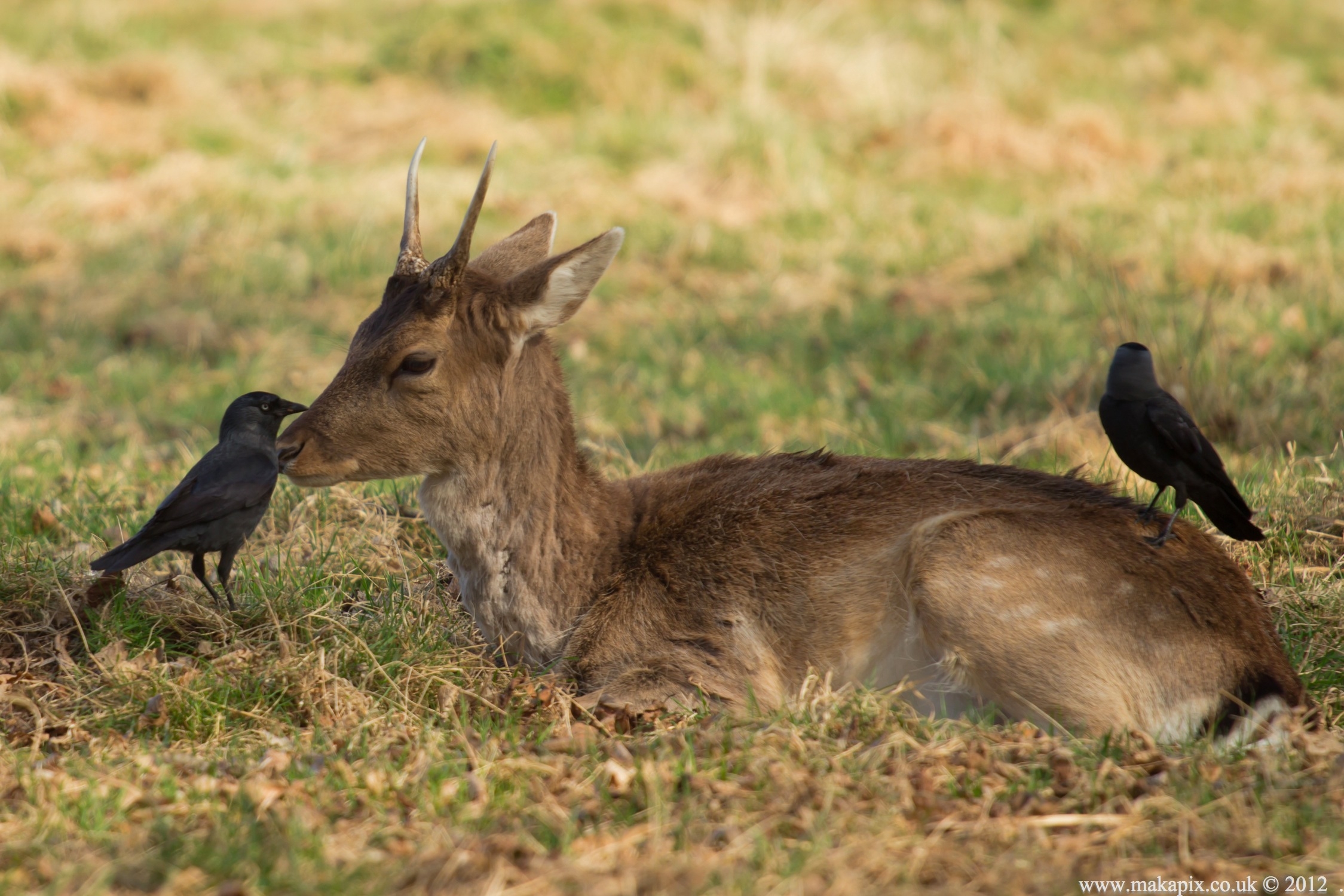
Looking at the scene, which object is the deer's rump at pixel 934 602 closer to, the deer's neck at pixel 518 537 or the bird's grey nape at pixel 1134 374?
the deer's neck at pixel 518 537

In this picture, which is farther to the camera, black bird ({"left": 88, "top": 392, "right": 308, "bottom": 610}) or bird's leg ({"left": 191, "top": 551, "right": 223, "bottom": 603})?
bird's leg ({"left": 191, "top": 551, "right": 223, "bottom": 603})

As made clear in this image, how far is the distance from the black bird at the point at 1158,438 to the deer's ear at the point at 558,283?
1.60 meters

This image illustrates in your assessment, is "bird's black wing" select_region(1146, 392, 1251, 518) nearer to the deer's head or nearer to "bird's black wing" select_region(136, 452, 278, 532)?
the deer's head

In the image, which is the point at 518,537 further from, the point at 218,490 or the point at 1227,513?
the point at 1227,513

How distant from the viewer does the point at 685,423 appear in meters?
7.49

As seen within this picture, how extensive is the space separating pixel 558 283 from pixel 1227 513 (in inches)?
86.6

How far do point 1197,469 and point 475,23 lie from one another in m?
13.1

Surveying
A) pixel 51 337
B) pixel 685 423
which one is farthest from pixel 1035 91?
pixel 51 337

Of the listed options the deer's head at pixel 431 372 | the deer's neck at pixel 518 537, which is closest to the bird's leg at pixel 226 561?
the deer's head at pixel 431 372

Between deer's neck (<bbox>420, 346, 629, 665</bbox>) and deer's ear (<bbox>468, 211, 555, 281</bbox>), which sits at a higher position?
deer's ear (<bbox>468, 211, 555, 281</bbox>)

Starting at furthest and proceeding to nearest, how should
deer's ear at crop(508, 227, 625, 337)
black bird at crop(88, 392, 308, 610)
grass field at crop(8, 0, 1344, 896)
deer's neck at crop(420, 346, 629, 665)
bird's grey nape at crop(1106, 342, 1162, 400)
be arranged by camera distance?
deer's neck at crop(420, 346, 629, 665) < deer's ear at crop(508, 227, 625, 337) < black bird at crop(88, 392, 308, 610) < bird's grey nape at crop(1106, 342, 1162, 400) < grass field at crop(8, 0, 1344, 896)

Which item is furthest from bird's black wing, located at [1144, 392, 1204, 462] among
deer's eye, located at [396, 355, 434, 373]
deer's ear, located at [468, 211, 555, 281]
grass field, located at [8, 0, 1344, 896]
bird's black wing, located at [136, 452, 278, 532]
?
bird's black wing, located at [136, 452, 278, 532]

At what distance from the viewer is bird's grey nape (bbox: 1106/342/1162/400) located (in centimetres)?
403

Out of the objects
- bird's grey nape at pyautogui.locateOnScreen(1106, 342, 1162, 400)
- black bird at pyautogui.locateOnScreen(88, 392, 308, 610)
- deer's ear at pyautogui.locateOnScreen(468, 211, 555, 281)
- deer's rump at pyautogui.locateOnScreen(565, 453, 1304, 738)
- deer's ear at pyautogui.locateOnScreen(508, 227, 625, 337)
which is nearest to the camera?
deer's rump at pyautogui.locateOnScreen(565, 453, 1304, 738)
